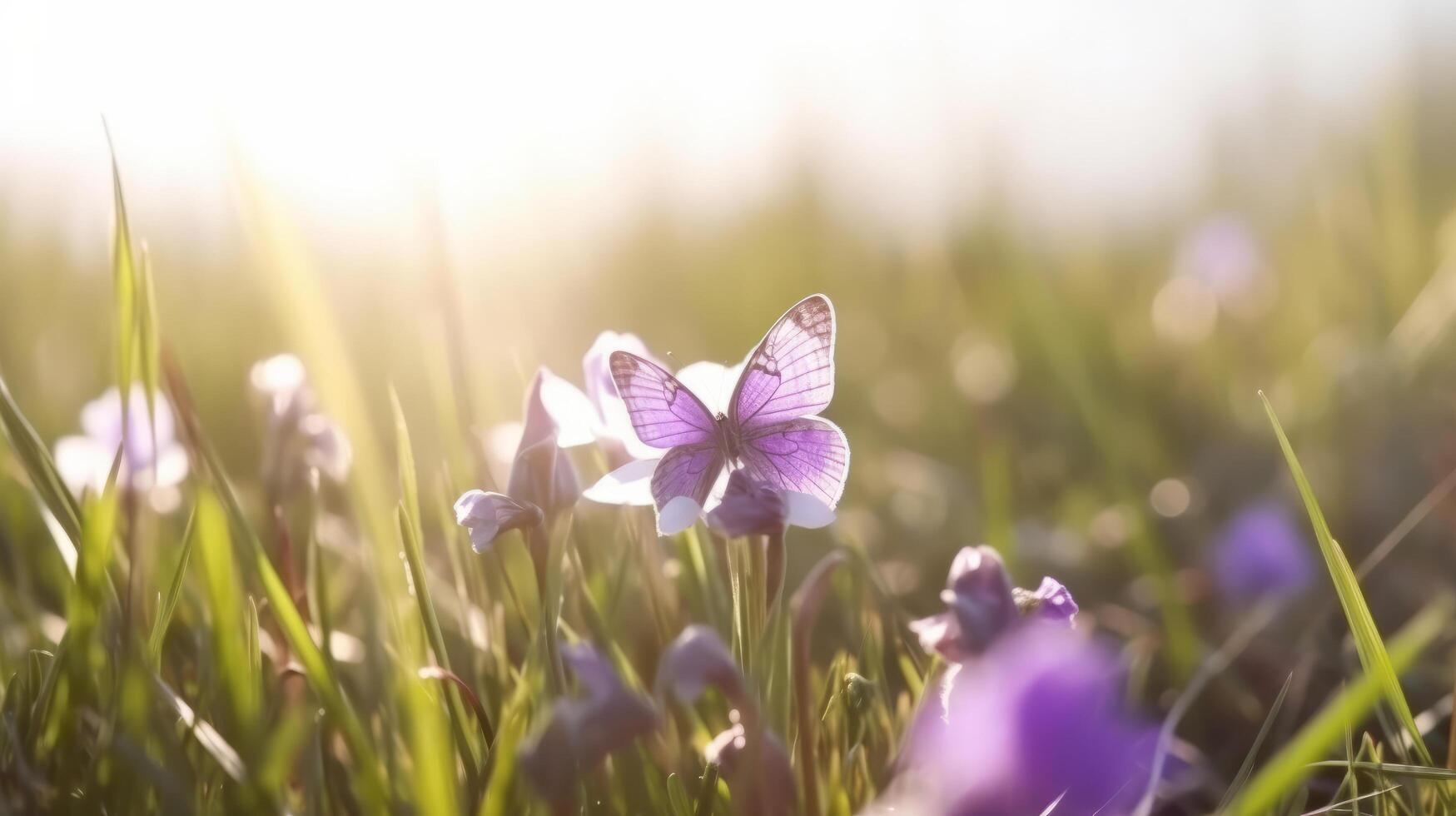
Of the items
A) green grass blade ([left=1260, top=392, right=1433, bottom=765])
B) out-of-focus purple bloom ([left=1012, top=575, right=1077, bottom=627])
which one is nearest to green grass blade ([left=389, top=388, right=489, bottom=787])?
out-of-focus purple bloom ([left=1012, top=575, right=1077, bottom=627])

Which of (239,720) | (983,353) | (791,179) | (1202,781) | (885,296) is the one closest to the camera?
(239,720)

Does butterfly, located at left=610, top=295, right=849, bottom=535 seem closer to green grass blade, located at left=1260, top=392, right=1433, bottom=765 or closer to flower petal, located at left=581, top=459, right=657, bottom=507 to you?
flower petal, located at left=581, top=459, right=657, bottom=507

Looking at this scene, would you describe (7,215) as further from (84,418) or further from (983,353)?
(983,353)

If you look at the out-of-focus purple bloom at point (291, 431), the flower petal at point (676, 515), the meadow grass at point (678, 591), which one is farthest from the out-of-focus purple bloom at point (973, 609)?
the out-of-focus purple bloom at point (291, 431)

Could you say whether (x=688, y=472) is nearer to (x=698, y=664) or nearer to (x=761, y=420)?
(x=761, y=420)

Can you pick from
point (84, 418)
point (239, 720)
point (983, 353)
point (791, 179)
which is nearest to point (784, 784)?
point (239, 720)

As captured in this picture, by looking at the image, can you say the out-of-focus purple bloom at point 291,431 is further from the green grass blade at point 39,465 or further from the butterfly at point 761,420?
the butterfly at point 761,420

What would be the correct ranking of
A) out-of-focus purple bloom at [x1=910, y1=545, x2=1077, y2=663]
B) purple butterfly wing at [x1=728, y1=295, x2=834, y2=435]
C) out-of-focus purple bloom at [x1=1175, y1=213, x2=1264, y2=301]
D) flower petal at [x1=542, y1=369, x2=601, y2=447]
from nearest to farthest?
out-of-focus purple bloom at [x1=910, y1=545, x2=1077, y2=663] < purple butterfly wing at [x1=728, y1=295, x2=834, y2=435] < flower petal at [x1=542, y1=369, x2=601, y2=447] < out-of-focus purple bloom at [x1=1175, y1=213, x2=1264, y2=301]
